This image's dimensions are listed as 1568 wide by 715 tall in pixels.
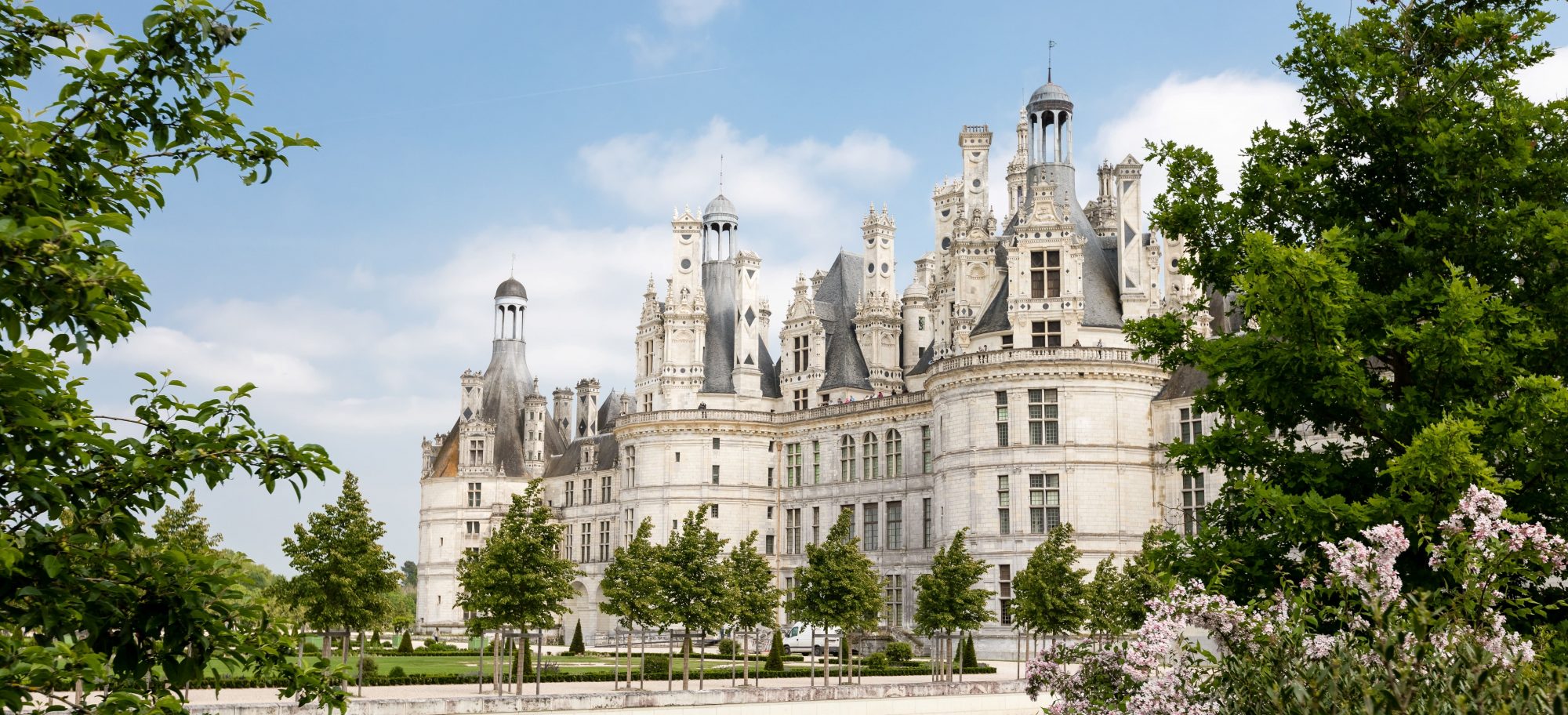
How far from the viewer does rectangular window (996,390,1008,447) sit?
51.4m

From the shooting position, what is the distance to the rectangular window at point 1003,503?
51188mm

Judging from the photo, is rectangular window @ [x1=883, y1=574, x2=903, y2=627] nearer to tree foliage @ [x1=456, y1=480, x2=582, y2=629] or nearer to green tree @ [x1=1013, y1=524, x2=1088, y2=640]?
green tree @ [x1=1013, y1=524, x2=1088, y2=640]

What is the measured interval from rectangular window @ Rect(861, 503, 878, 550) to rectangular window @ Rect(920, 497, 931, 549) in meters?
3.15

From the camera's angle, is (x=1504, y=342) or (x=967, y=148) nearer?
(x=1504, y=342)

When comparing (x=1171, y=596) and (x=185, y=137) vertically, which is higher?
(x=185, y=137)

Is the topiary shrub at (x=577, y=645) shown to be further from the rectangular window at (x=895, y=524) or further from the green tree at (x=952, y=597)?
the green tree at (x=952, y=597)

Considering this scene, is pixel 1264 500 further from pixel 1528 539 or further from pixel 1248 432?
pixel 1528 539

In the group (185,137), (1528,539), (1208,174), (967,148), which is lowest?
(1528,539)

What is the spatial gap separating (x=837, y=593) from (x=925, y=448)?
674 inches

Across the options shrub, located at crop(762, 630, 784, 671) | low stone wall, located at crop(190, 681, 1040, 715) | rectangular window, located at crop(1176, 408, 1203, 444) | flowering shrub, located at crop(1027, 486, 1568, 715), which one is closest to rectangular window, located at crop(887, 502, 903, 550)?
shrub, located at crop(762, 630, 784, 671)

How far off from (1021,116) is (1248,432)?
150 feet

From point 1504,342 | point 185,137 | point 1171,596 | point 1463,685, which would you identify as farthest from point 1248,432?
point 185,137

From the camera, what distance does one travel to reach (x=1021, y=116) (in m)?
60.7

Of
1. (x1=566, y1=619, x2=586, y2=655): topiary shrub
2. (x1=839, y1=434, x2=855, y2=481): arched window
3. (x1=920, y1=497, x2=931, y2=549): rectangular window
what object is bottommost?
(x1=566, y1=619, x2=586, y2=655): topiary shrub
